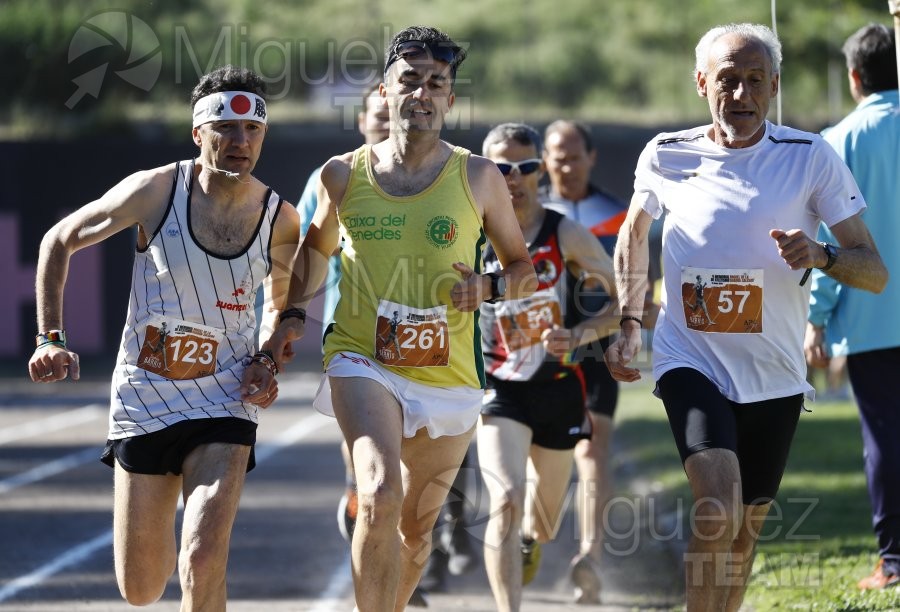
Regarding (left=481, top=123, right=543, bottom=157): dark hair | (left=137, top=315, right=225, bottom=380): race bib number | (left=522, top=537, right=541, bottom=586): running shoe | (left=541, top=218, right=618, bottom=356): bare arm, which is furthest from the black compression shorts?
(left=137, top=315, right=225, bottom=380): race bib number

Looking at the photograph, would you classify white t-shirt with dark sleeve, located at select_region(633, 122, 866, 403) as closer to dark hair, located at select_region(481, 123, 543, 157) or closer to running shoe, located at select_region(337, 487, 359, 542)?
dark hair, located at select_region(481, 123, 543, 157)

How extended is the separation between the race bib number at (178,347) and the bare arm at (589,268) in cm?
196

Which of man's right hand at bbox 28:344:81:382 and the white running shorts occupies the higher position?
man's right hand at bbox 28:344:81:382

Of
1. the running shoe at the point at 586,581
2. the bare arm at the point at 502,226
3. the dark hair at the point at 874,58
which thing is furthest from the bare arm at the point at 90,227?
the dark hair at the point at 874,58

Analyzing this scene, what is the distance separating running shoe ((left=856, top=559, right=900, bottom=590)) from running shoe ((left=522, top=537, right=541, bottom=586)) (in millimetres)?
1667

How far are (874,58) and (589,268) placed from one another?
1.89 metres

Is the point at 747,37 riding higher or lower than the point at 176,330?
higher

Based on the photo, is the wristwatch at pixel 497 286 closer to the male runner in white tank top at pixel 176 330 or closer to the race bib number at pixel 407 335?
the race bib number at pixel 407 335

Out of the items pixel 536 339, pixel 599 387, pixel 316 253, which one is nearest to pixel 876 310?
pixel 536 339

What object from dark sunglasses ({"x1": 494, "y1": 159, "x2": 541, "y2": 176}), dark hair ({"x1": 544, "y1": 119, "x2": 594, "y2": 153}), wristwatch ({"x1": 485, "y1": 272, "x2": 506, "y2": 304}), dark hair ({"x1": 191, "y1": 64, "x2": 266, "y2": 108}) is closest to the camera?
wristwatch ({"x1": 485, "y1": 272, "x2": 506, "y2": 304})

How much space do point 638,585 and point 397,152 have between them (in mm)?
3535

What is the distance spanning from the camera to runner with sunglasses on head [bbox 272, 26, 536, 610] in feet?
17.0

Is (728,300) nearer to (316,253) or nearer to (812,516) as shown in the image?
(316,253)

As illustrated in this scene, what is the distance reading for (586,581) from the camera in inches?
291
